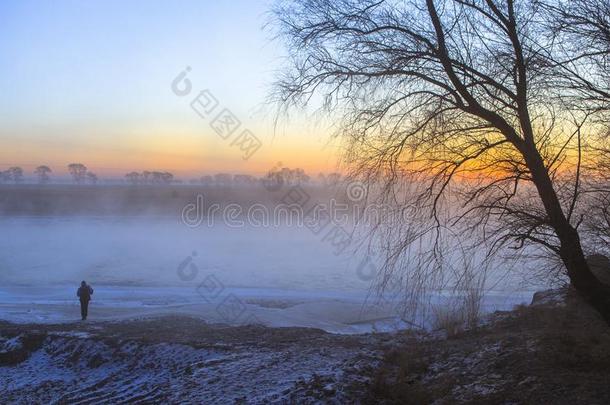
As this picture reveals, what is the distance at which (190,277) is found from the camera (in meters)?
38.7

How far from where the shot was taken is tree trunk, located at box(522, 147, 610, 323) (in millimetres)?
7238

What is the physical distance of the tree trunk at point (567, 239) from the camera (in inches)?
285

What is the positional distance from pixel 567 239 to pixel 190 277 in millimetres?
33787

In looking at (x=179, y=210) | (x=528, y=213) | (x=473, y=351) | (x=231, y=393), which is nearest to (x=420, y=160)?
(x=528, y=213)

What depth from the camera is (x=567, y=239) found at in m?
7.26

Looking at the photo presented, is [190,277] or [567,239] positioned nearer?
[567,239]

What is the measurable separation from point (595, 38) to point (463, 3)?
1851mm

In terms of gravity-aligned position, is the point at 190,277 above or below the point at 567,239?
below

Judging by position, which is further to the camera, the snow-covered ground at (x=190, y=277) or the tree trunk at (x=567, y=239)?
the snow-covered ground at (x=190, y=277)

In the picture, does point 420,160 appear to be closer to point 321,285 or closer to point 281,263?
point 321,285

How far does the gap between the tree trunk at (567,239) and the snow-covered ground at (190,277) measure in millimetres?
5182

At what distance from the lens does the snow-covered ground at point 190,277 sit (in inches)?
906

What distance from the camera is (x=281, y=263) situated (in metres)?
44.9

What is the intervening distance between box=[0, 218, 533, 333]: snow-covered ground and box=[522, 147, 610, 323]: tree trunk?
518 cm
